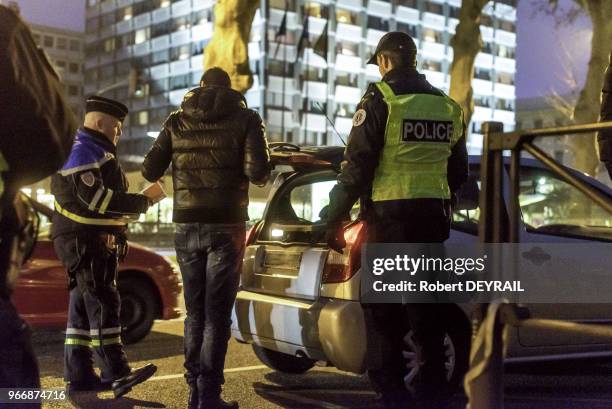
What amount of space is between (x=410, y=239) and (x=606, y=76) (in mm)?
1394

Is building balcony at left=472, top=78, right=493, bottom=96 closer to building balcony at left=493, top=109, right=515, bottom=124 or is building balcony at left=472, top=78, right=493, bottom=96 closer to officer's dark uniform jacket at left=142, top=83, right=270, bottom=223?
building balcony at left=493, top=109, right=515, bottom=124

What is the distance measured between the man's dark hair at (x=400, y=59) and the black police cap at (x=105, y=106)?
1878 millimetres

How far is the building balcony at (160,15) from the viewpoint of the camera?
290 ft

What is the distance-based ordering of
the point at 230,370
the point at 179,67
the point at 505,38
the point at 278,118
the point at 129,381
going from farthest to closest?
1. the point at 505,38
2. the point at 179,67
3. the point at 278,118
4. the point at 230,370
5. the point at 129,381

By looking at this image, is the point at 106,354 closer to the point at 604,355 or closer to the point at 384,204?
the point at 384,204

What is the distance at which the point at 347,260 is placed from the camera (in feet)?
14.9

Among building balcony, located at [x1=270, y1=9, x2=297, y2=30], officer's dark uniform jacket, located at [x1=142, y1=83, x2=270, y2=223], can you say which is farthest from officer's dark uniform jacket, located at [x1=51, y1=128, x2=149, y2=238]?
building balcony, located at [x1=270, y1=9, x2=297, y2=30]

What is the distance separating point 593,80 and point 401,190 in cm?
1723

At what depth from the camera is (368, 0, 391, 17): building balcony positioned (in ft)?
293

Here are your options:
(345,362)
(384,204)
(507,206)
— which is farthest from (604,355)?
(507,206)

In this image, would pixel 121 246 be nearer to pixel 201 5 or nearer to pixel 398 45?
pixel 398 45

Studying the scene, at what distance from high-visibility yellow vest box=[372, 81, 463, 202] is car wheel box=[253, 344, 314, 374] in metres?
2.12

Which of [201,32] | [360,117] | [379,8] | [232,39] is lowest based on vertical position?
[360,117]

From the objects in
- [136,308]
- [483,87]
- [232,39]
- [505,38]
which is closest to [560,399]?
[136,308]
